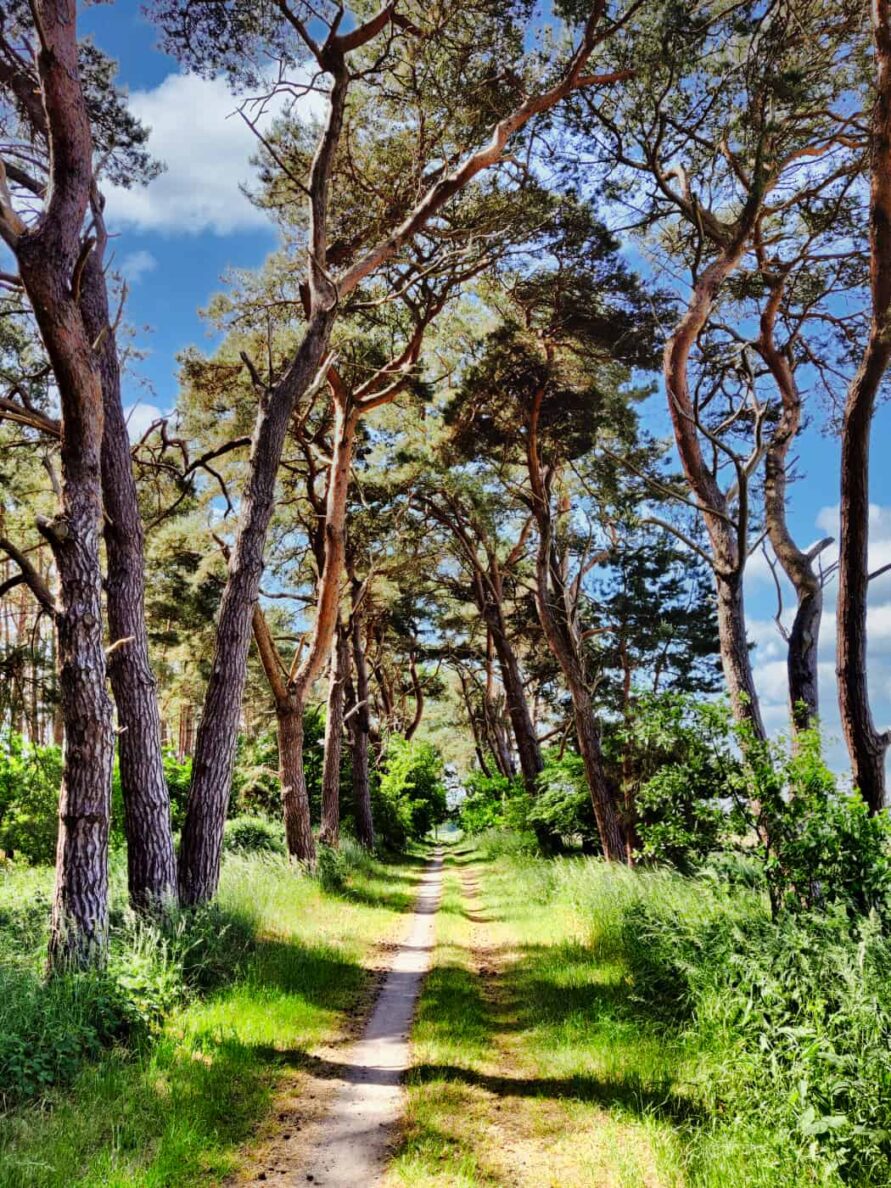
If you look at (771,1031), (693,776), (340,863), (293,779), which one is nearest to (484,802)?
(340,863)

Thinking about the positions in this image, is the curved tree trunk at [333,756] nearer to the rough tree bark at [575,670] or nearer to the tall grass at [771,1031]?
the rough tree bark at [575,670]

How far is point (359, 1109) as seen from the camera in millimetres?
4570

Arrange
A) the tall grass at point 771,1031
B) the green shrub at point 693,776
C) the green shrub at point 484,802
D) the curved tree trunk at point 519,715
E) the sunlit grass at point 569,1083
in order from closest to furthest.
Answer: the tall grass at point 771,1031 < the sunlit grass at point 569,1083 < the green shrub at point 693,776 < the curved tree trunk at point 519,715 < the green shrub at point 484,802

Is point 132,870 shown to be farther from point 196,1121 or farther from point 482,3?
point 482,3

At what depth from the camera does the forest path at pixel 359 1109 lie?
153 inches

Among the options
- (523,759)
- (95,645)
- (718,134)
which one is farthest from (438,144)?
(523,759)

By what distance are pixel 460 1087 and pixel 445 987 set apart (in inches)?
97.5

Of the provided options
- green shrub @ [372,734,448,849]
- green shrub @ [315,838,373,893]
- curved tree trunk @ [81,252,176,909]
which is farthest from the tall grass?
green shrub @ [372,734,448,849]

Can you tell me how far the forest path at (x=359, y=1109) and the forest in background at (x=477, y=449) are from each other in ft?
4.44

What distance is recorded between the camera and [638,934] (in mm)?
6832

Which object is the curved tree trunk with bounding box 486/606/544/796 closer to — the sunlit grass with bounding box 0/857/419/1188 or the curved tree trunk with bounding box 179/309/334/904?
the sunlit grass with bounding box 0/857/419/1188

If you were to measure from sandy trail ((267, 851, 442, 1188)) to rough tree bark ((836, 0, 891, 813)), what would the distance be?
436cm

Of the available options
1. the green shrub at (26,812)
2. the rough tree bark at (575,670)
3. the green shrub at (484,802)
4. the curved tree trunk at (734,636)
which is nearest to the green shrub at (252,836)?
the green shrub at (26,812)

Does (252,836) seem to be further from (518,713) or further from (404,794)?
(404,794)
